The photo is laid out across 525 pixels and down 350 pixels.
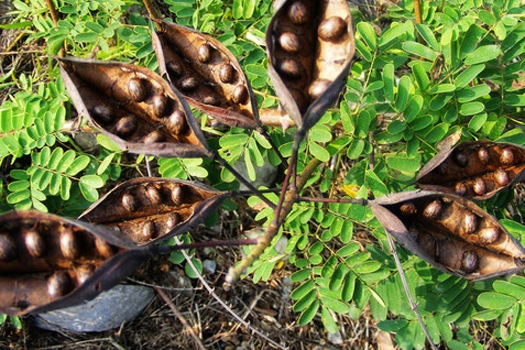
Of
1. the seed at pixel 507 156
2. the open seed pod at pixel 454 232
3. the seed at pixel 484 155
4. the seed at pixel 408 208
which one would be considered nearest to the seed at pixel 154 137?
the open seed pod at pixel 454 232

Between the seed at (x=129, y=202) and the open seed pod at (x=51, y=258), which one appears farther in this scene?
the seed at (x=129, y=202)

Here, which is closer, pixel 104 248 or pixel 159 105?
pixel 104 248

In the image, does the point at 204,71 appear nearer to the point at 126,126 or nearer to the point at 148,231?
the point at 126,126

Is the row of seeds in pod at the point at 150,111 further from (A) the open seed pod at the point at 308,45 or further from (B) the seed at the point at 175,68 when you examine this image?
(A) the open seed pod at the point at 308,45

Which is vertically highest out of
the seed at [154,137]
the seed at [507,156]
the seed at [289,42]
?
the seed at [289,42]

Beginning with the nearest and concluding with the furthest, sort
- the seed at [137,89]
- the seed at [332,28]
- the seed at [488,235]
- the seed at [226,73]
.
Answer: the seed at [332,28] < the seed at [488,235] < the seed at [137,89] < the seed at [226,73]

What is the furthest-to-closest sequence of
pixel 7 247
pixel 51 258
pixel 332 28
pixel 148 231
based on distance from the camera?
pixel 148 231, pixel 332 28, pixel 51 258, pixel 7 247

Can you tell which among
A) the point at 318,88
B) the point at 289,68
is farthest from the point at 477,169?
the point at 289,68

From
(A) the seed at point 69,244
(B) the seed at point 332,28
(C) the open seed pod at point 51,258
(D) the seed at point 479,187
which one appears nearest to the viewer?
(C) the open seed pod at point 51,258

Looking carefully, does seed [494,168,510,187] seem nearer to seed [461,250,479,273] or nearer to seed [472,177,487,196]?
seed [472,177,487,196]
